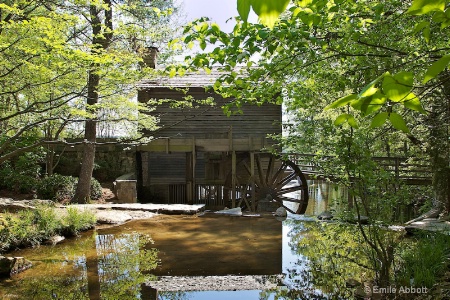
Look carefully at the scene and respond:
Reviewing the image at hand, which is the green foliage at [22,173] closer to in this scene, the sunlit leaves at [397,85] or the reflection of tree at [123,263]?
the reflection of tree at [123,263]

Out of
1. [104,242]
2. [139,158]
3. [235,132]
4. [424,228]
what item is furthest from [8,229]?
[235,132]

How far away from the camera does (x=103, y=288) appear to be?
4652mm

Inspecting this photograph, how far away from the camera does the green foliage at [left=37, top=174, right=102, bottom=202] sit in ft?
39.6

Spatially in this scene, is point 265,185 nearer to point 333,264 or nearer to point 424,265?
point 333,264

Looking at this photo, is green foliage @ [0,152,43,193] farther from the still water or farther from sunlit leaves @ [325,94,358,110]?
sunlit leaves @ [325,94,358,110]

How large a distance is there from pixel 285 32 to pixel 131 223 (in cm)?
689

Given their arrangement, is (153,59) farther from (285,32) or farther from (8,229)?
(285,32)

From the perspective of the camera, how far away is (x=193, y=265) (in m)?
5.69

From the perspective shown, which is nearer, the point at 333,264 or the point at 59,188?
the point at 333,264

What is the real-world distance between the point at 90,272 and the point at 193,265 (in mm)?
1486

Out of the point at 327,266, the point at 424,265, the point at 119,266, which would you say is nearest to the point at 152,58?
the point at 119,266

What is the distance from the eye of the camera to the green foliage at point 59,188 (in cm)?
1207

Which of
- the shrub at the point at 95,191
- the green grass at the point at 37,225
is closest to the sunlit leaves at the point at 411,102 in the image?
the green grass at the point at 37,225

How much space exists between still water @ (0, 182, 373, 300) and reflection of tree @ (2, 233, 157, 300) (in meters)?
0.01
